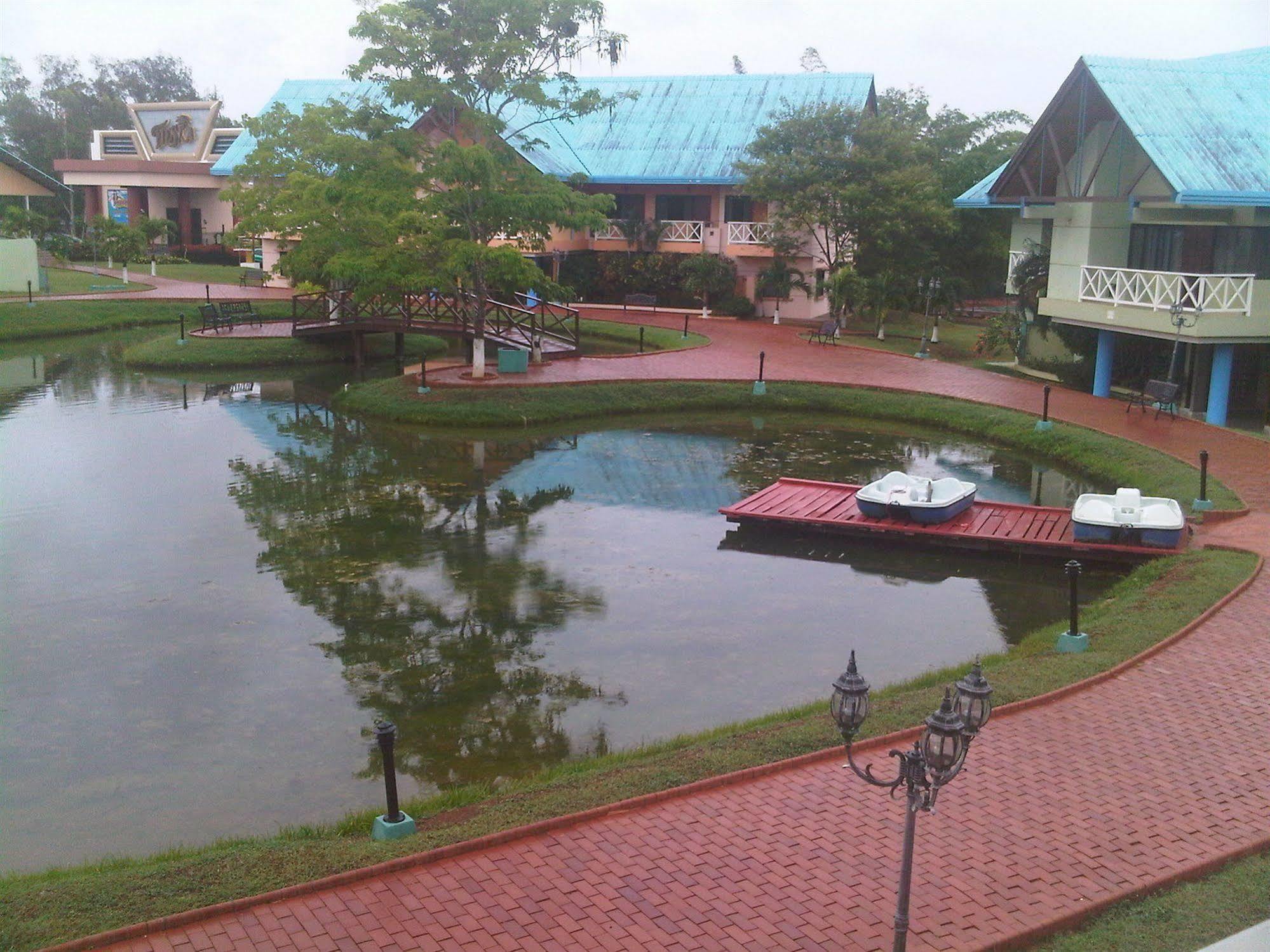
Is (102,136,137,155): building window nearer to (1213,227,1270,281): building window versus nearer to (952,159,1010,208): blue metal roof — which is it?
(952,159,1010,208): blue metal roof

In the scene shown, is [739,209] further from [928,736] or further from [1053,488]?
[928,736]

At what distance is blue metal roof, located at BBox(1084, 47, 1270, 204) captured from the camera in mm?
23328

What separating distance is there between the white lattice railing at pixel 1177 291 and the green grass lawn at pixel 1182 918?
17789 millimetres

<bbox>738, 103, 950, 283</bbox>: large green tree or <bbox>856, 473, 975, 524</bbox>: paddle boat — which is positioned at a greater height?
<bbox>738, 103, 950, 283</bbox>: large green tree

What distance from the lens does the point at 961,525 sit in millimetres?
17953

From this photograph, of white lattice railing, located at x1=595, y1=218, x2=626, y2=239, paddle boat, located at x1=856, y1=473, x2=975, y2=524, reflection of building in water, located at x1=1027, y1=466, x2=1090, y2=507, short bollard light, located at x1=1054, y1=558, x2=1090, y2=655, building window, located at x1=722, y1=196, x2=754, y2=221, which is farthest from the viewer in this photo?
white lattice railing, located at x1=595, y1=218, x2=626, y2=239

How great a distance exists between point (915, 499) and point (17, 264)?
123ft

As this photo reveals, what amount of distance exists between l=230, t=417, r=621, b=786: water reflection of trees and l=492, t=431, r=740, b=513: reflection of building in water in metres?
0.69

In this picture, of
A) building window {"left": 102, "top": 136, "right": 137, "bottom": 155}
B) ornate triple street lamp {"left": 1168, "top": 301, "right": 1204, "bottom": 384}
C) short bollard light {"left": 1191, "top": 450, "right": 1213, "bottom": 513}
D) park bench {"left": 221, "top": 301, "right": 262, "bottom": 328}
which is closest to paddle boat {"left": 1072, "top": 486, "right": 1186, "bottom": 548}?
short bollard light {"left": 1191, "top": 450, "right": 1213, "bottom": 513}

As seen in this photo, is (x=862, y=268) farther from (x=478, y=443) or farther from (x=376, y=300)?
(x=478, y=443)

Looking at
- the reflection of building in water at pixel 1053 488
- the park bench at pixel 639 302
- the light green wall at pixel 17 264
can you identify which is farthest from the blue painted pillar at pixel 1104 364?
the light green wall at pixel 17 264

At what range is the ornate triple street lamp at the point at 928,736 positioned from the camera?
6496 mm

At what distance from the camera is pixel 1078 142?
86.7 feet

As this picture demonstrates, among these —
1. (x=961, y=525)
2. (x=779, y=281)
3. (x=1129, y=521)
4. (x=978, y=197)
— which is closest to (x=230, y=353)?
(x=779, y=281)
